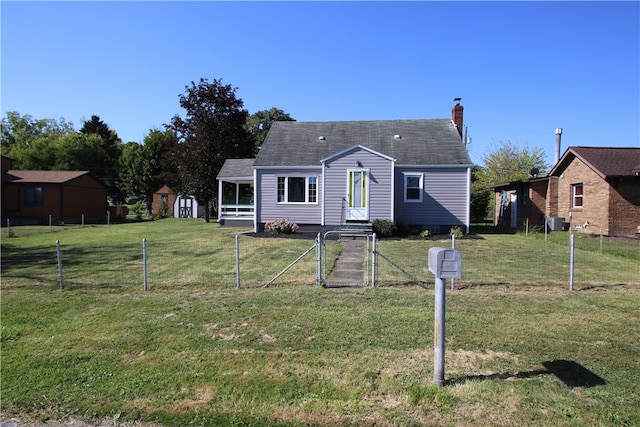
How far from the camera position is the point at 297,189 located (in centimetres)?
1988

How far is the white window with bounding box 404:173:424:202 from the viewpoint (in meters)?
19.5

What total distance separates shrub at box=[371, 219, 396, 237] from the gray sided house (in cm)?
77

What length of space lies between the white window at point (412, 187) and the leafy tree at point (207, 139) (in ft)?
54.6

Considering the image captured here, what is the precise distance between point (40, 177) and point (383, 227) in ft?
95.7

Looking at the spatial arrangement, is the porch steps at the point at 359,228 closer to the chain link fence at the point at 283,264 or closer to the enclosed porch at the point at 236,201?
the chain link fence at the point at 283,264

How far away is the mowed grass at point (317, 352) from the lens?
11.3 feet

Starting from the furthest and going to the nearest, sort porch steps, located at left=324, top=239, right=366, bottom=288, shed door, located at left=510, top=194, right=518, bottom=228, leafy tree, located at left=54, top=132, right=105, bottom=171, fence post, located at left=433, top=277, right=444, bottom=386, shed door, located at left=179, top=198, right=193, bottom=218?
leafy tree, located at left=54, top=132, right=105, bottom=171
shed door, located at left=179, top=198, right=193, bottom=218
shed door, located at left=510, top=194, right=518, bottom=228
porch steps, located at left=324, top=239, right=366, bottom=288
fence post, located at left=433, top=277, right=444, bottom=386

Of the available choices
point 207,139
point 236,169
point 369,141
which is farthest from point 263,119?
point 369,141

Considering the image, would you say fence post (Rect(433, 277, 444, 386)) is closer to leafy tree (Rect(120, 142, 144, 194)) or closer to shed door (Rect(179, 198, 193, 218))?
Result: shed door (Rect(179, 198, 193, 218))

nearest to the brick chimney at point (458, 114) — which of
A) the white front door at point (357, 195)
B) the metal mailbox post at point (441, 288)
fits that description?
the white front door at point (357, 195)

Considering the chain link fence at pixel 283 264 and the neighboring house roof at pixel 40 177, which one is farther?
the neighboring house roof at pixel 40 177

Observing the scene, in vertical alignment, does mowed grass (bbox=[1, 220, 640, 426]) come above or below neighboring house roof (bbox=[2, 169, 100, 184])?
below

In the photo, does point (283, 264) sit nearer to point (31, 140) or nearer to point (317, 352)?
point (317, 352)

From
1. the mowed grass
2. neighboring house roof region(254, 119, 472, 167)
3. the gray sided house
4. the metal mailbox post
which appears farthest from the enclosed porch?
the metal mailbox post
